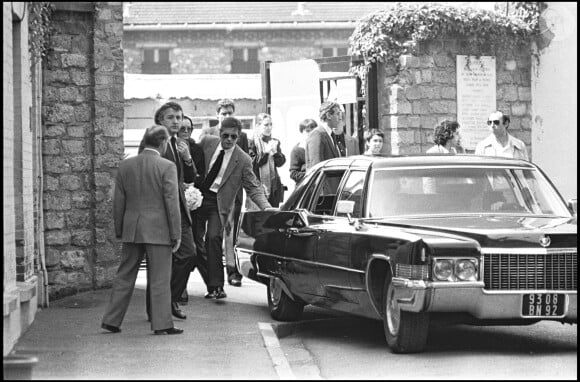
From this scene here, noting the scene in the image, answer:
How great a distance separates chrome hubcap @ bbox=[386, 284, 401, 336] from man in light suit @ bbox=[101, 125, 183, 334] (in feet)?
6.57

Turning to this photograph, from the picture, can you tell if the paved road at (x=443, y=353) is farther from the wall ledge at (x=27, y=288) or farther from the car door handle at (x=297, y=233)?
the wall ledge at (x=27, y=288)

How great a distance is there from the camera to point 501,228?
9641 mm

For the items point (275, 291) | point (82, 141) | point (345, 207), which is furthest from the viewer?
point (82, 141)

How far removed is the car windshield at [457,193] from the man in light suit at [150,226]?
5.38ft

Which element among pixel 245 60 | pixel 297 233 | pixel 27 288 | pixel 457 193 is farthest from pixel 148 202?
pixel 245 60

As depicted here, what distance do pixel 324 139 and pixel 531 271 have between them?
5700 millimetres

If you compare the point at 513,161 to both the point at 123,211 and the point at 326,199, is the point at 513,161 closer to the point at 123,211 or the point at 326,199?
the point at 326,199

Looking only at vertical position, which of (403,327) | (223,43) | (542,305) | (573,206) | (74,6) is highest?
(223,43)

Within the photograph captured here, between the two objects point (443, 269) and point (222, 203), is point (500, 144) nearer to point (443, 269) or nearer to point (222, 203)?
point (222, 203)

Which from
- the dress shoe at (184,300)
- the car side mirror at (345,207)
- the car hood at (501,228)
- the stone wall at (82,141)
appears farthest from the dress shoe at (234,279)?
the car hood at (501,228)

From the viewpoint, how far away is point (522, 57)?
763 inches

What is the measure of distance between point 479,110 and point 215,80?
545 inches

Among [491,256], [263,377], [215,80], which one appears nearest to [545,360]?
[491,256]

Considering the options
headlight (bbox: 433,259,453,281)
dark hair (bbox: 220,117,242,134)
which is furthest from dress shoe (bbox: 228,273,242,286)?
headlight (bbox: 433,259,453,281)
